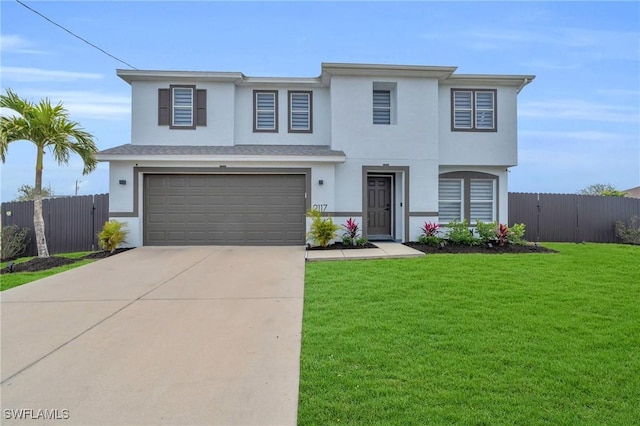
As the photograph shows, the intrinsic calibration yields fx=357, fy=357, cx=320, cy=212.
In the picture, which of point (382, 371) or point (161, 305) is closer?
point (382, 371)

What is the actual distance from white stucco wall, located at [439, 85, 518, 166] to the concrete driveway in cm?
843

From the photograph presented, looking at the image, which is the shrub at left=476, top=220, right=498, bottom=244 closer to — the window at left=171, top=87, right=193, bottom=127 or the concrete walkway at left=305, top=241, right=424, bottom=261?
the concrete walkway at left=305, top=241, right=424, bottom=261

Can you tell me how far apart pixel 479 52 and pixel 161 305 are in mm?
16695

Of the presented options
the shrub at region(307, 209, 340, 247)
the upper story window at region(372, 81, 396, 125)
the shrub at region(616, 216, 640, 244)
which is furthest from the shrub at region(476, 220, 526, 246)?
the shrub at region(616, 216, 640, 244)

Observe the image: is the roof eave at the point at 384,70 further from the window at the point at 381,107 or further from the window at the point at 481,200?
the window at the point at 481,200

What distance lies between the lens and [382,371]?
333 cm

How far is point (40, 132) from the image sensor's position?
376 inches

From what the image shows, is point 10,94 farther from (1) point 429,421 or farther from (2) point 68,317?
(1) point 429,421

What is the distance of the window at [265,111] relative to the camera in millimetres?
12953

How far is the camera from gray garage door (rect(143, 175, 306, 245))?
1170 centimetres

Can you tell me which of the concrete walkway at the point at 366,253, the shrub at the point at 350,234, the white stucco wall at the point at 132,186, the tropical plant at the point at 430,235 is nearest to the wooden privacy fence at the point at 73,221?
the white stucco wall at the point at 132,186

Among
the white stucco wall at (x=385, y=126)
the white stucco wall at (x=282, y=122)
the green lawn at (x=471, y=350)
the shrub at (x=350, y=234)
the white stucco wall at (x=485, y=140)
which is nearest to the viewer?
the green lawn at (x=471, y=350)

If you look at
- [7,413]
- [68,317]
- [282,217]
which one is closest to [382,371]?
[7,413]

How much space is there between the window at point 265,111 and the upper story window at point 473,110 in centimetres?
641
